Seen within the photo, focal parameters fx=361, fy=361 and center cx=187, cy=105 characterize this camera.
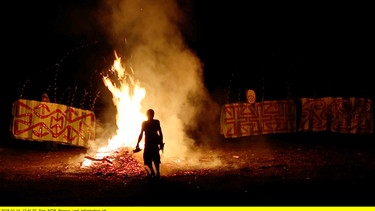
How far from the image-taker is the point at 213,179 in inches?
359

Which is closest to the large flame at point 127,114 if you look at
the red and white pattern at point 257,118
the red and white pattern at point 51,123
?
the red and white pattern at point 51,123

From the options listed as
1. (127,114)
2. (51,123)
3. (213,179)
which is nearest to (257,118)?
(127,114)

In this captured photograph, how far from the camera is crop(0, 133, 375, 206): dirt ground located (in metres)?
7.19

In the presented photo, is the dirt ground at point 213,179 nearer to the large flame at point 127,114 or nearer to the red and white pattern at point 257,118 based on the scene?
the red and white pattern at point 257,118

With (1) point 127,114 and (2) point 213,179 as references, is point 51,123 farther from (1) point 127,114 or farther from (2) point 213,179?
(2) point 213,179

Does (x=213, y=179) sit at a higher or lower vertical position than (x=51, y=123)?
lower

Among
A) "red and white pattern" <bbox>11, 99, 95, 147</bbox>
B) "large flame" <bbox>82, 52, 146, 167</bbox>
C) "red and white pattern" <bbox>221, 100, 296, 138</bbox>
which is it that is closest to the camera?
"red and white pattern" <bbox>11, 99, 95, 147</bbox>

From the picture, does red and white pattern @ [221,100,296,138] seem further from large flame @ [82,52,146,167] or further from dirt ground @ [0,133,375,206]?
large flame @ [82,52,146,167]

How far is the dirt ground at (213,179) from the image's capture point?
23.6 ft

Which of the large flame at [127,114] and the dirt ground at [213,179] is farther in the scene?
the large flame at [127,114]

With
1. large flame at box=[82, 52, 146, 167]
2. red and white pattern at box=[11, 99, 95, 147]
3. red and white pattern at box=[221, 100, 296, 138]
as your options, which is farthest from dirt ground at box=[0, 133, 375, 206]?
large flame at box=[82, 52, 146, 167]

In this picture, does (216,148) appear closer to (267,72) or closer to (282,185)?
(282,185)

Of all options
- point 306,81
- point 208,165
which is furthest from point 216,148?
point 306,81

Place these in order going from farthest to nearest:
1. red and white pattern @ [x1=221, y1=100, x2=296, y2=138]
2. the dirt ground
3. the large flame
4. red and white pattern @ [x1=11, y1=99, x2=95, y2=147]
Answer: red and white pattern @ [x1=221, y1=100, x2=296, y2=138]
the large flame
red and white pattern @ [x1=11, y1=99, x2=95, y2=147]
the dirt ground
